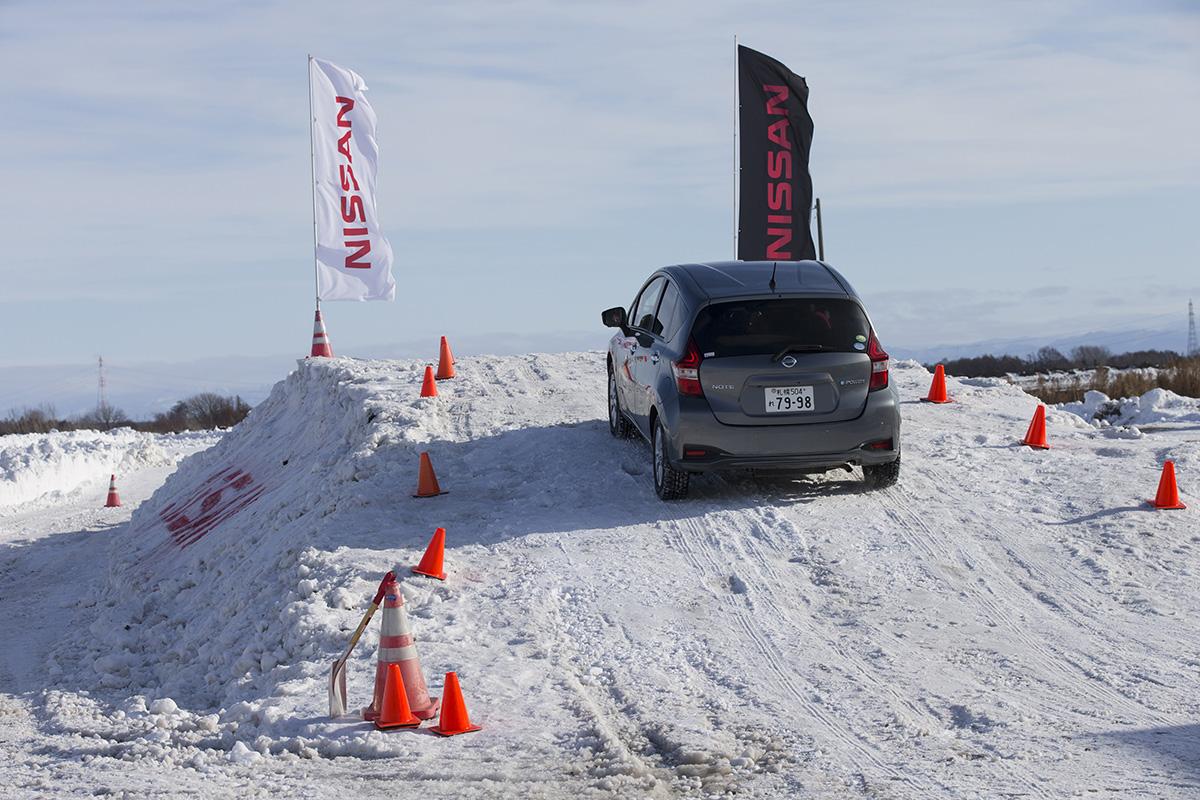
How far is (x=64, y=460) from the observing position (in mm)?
25906

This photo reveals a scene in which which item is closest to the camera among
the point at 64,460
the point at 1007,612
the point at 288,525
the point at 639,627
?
the point at 639,627

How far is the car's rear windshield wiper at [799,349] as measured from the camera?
33.7ft

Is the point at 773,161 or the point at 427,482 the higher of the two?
the point at 773,161

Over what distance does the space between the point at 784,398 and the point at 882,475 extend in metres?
1.45

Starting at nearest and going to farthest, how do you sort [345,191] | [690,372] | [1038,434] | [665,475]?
1. [690,372]
2. [665,475]
3. [1038,434]
4. [345,191]

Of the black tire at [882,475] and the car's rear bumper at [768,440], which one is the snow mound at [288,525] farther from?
the black tire at [882,475]

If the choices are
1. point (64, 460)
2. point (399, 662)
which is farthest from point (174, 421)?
point (399, 662)

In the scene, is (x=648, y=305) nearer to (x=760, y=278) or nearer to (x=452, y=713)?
(x=760, y=278)

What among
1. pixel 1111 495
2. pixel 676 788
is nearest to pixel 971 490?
pixel 1111 495

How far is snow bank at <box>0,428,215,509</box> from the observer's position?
79.0 ft

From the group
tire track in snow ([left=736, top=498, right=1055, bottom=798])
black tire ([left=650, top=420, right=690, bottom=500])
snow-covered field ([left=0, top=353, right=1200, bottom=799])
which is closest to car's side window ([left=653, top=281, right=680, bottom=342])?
black tire ([left=650, top=420, right=690, bottom=500])

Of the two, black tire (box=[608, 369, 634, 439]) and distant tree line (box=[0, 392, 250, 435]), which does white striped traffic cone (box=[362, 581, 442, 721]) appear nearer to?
black tire (box=[608, 369, 634, 439])

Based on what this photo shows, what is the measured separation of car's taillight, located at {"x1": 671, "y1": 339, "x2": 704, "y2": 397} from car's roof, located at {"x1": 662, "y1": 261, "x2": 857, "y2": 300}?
0.50 m

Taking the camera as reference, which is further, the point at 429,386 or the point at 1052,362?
the point at 1052,362
